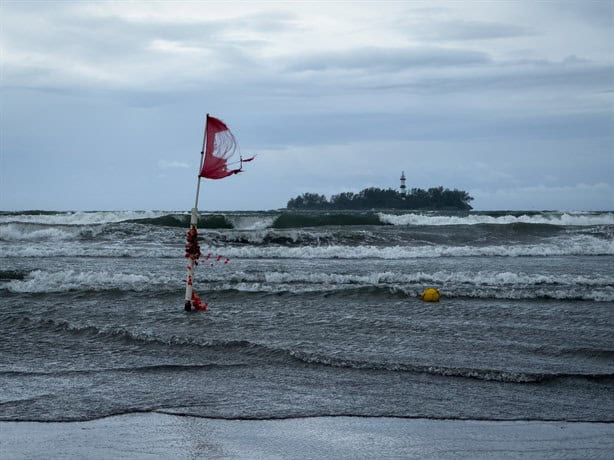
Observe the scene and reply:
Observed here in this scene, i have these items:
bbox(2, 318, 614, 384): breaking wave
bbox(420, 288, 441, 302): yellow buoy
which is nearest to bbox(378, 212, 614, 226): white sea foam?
bbox(420, 288, 441, 302): yellow buoy

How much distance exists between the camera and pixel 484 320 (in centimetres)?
1064

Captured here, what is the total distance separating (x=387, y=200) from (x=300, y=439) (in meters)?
81.9

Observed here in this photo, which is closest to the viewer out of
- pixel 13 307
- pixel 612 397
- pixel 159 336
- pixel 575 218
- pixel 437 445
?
pixel 437 445

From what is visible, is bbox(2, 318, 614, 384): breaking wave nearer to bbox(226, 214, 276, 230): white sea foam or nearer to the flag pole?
the flag pole

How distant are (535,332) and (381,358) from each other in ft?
9.14

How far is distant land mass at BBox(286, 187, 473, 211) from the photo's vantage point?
281ft

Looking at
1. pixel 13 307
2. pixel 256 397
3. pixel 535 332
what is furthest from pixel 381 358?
pixel 13 307

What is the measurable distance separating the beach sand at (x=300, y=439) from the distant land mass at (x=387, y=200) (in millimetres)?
79279

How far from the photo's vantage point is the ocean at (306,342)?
6.34m

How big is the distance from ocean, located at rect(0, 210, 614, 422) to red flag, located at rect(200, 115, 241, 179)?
7.14 feet

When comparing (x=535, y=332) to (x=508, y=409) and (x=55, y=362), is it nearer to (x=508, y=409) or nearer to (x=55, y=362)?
(x=508, y=409)

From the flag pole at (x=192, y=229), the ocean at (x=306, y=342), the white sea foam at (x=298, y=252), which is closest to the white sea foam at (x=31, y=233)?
the white sea foam at (x=298, y=252)

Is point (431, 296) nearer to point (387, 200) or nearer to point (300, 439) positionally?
point (300, 439)

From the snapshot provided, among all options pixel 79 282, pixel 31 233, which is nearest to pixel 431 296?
pixel 79 282
